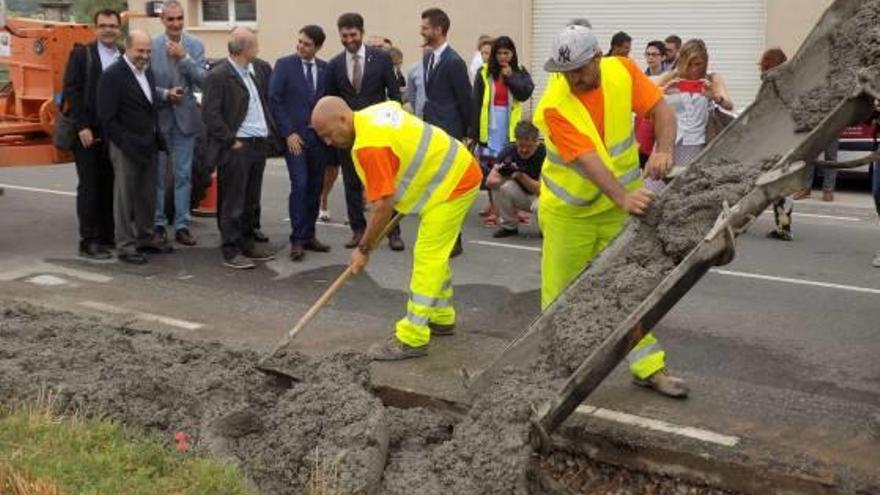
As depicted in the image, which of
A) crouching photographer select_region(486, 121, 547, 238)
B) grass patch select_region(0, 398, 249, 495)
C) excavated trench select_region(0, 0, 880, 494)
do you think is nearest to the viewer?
grass patch select_region(0, 398, 249, 495)

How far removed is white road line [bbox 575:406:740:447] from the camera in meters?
4.56

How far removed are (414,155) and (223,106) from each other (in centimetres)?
316

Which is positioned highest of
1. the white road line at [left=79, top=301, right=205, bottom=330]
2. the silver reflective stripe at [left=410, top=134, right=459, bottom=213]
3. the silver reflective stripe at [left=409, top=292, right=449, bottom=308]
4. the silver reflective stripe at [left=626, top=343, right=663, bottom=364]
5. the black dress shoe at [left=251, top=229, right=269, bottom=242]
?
the silver reflective stripe at [left=410, top=134, right=459, bottom=213]

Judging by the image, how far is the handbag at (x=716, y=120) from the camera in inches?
375

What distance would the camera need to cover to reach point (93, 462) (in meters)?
4.08

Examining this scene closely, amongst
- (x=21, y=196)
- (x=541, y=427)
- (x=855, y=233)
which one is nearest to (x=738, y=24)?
(x=855, y=233)

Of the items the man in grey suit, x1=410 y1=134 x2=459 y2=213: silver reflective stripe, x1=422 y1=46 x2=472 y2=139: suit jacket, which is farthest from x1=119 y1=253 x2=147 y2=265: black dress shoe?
x1=410 y1=134 x2=459 y2=213: silver reflective stripe

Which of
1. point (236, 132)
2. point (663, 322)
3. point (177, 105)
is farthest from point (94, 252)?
point (663, 322)

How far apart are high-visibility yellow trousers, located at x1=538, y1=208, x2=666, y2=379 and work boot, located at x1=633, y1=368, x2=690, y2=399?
0.03m

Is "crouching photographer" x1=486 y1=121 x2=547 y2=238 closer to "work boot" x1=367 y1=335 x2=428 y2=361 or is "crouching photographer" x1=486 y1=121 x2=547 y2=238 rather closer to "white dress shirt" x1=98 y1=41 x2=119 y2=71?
"white dress shirt" x1=98 y1=41 x2=119 y2=71

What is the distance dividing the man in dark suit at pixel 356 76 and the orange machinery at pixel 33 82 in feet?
8.07

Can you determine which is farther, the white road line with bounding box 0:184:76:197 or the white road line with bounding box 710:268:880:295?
→ the white road line with bounding box 0:184:76:197

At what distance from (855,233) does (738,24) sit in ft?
23.6

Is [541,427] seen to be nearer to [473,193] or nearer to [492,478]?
[492,478]
